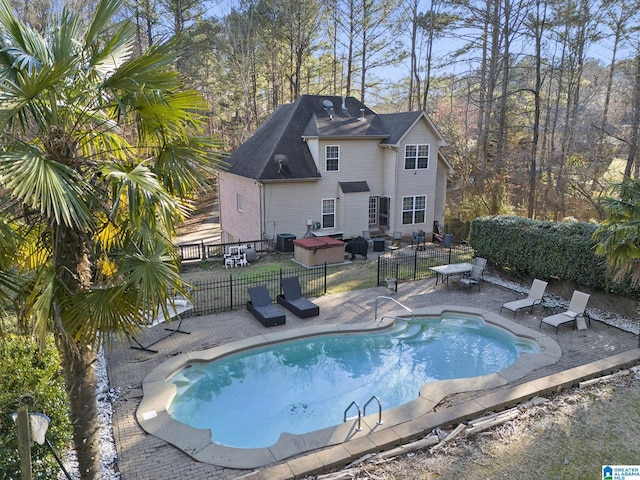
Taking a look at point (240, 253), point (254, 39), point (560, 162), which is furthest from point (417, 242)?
point (254, 39)

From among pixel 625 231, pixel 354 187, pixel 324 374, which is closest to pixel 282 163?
pixel 354 187

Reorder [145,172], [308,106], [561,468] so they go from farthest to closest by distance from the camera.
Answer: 1. [308,106]
2. [561,468]
3. [145,172]

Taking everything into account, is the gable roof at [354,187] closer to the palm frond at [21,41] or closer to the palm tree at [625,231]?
the palm tree at [625,231]

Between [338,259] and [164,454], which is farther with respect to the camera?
[338,259]

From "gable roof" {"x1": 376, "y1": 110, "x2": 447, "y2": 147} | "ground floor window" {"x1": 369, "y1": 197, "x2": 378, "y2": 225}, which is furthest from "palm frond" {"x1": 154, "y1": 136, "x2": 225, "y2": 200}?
"ground floor window" {"x1": 369, "y1": 197, "x2": 378, "y2": 225}

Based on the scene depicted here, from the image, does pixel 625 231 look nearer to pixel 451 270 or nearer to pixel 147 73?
pixel 451 270

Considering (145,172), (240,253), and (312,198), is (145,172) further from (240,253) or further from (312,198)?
(312,198)

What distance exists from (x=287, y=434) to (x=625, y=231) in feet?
30.0

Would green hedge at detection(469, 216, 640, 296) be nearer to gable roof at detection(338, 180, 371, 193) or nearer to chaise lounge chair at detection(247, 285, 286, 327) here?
gable roof at detection(338, 180, 371, 193)

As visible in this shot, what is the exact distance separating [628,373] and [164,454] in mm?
9612

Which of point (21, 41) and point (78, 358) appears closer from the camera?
point (21, 41)

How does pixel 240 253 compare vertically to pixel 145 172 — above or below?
below

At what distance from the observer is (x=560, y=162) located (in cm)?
2903

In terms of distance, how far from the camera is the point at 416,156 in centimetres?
→ 2547
